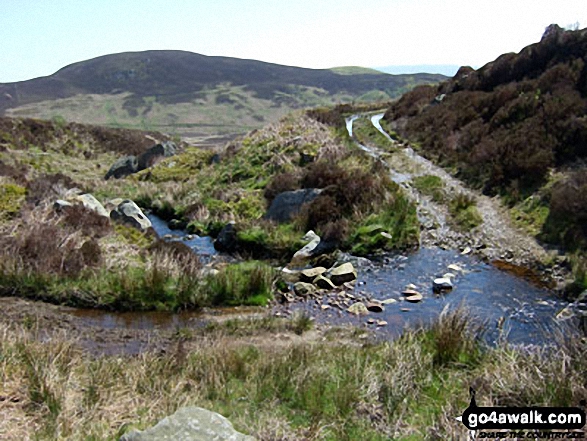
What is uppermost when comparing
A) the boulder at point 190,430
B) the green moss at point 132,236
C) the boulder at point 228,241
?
the boulder at point 190,430

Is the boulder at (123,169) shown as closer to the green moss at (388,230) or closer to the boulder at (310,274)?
the green moss at (388,230)

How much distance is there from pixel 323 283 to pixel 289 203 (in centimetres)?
658

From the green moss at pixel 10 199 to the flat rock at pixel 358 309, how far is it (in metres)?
12.5

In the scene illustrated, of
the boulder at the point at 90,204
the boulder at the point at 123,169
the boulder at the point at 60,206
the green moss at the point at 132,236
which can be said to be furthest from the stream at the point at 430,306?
the boulder at the point at 123,169

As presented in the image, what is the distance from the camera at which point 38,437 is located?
483 cm

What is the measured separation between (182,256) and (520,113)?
17.1 meters

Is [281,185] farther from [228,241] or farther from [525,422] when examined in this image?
[525,422]

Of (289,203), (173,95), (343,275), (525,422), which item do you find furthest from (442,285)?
(173,95)

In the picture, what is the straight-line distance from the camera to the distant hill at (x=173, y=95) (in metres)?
136

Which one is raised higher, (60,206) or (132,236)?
(60,206)

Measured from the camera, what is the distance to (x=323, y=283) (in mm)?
12109

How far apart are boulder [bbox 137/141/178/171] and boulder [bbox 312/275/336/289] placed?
1138 inches

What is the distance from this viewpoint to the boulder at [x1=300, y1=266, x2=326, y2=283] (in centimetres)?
1252

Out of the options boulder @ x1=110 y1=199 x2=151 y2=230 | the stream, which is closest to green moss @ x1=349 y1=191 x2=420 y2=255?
the stream
